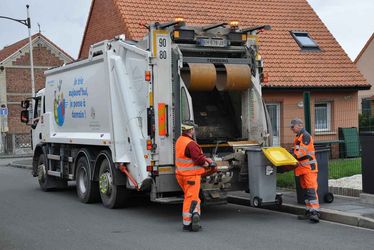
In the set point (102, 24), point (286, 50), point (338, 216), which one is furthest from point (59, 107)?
point (286, 50)

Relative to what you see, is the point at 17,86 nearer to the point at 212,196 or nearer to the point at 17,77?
the point at 17,77

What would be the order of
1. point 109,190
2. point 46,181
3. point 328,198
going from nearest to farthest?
point 328,198, point 109,190, point 46,181

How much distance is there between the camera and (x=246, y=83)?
10.0 meters

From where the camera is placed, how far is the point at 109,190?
10.6 m

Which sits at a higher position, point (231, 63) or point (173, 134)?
point (231, 63)

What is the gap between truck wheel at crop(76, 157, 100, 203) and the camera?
37.1ft

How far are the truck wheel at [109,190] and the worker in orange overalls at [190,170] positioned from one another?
6.89 ft

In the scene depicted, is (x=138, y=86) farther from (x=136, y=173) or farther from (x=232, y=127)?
(x=232, y=127)

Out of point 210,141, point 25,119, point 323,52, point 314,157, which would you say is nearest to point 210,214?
point 210,141

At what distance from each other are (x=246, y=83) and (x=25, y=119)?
754cm

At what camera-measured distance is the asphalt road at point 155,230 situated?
24.5 feet

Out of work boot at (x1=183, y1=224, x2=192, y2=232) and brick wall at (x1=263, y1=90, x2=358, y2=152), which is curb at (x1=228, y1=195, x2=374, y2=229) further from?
brick wall at (x1=263, y1=90, x2=358, y2=152)

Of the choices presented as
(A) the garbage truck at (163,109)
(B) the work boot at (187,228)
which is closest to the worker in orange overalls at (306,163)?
(A) the garbage truck at (163,109)

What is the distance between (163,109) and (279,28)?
1285 cm
